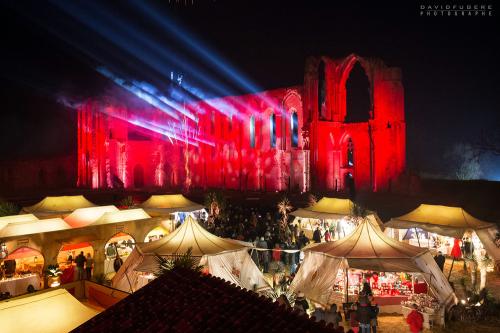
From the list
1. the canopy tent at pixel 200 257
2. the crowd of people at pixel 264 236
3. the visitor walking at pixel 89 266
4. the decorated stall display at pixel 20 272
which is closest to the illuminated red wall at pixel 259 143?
the crowd of people at pixel 264 236

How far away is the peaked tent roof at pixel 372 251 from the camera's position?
9.68 m

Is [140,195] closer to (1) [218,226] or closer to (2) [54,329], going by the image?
(1) [218,226]

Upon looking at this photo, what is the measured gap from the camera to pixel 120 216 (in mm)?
14961

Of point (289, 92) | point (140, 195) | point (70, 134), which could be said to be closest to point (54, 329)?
point (140, 195)

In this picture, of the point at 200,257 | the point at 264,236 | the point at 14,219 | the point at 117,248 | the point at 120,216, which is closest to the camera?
the point at 200,257

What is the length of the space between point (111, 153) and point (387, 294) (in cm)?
3493

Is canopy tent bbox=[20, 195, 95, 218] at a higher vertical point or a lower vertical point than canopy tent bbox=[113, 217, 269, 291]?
higher

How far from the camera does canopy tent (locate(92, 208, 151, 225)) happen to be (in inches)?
569

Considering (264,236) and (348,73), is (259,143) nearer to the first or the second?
(348,73)

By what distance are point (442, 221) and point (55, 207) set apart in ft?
51.9

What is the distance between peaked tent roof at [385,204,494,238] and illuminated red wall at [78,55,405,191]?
14433 mm

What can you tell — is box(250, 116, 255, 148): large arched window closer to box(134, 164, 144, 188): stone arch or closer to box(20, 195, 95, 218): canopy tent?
box(134, 164, 144, 188): stone arch

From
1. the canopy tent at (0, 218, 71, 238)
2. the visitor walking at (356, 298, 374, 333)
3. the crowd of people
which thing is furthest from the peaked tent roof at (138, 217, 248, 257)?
the visitor walking at (356, 298, 374, 333)

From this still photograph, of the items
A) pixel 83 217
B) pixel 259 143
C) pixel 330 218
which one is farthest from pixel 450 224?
pixel 259 143
